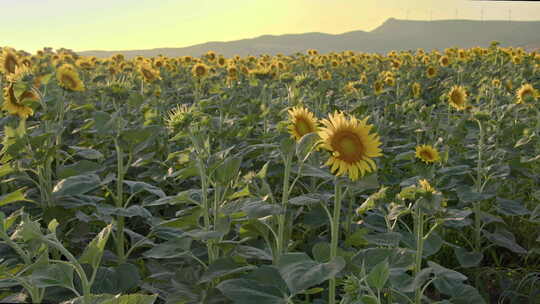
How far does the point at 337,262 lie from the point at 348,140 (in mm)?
437

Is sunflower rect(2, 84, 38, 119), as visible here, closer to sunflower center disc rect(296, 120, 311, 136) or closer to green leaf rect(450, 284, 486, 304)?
sunflower center disc rect(296, 120, 311, 136)

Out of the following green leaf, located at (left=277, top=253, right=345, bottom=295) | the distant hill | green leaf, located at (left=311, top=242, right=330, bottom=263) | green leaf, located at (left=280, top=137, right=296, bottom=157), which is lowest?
A: green leaf, located at (left=311, top=242, right=330, bottom=263)

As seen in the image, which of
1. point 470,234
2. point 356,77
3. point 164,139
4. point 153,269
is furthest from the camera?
point 356,77

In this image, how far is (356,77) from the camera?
35.7ft

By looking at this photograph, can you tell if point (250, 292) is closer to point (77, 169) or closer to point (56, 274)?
point (56, 274)

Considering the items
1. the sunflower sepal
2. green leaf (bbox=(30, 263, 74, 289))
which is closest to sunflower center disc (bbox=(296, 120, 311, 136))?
the sunflower sepal

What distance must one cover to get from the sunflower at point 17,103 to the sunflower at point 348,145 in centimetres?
176

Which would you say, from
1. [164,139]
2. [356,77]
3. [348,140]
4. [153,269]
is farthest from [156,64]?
[348,140]

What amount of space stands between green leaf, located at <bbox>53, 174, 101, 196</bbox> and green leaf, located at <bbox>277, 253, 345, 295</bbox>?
1.10 meters

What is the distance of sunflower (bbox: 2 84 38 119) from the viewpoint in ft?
9.04

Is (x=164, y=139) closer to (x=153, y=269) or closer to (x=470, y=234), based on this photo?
(x=153, y=269)

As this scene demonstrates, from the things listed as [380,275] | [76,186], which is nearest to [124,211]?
[76,186]

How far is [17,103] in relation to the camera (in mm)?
2771

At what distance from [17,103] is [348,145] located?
1909 mm
